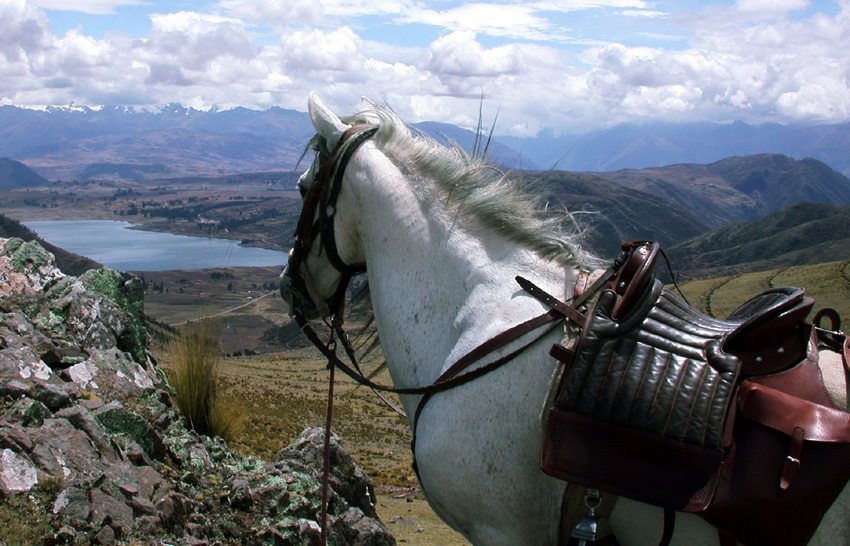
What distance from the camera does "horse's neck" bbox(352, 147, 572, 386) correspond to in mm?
3414

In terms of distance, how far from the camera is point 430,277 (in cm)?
367

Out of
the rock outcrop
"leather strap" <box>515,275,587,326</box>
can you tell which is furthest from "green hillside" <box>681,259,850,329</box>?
"leather strap" <box>515,275,587,326</box>

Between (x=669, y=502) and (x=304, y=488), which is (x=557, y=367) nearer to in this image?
(x=669, y=502)

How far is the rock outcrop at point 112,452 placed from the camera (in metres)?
4.46

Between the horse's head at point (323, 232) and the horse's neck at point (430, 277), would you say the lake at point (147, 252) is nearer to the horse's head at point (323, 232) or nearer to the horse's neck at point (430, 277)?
the horse's head at point (323, 232)

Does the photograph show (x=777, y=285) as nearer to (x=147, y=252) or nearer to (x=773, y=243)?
(x=773, y=243)

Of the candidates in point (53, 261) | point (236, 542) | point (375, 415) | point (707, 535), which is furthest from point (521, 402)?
point (375, 415)

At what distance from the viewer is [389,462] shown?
18000mm

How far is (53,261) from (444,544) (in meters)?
6.65

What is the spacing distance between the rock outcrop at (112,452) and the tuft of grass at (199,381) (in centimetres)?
27

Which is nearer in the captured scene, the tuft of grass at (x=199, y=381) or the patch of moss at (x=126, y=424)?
the patch of moss at (x=126, y=424)

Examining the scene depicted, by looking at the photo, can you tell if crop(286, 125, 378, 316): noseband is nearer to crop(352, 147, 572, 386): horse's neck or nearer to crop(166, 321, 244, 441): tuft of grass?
crop(352, 147, 572, 386): horse's neck

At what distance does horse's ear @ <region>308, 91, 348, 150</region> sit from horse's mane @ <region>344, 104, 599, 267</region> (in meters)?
0.26

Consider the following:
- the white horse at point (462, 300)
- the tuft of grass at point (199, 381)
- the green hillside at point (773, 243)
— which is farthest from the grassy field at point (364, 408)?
the green hillside at point (773, 243)
